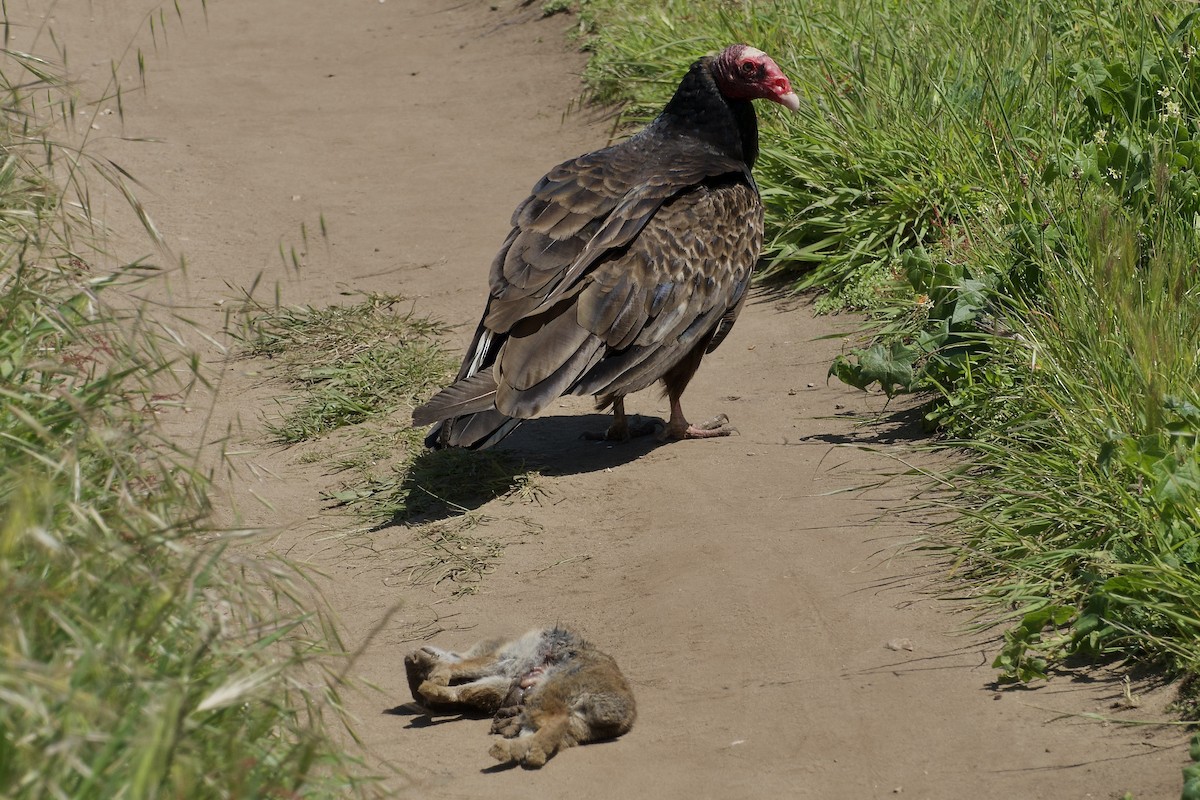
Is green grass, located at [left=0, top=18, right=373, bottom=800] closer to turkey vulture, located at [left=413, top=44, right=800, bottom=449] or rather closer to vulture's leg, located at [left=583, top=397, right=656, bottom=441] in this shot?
turkey vulture, located at [left=413, top=44, right=800, bottom=449]

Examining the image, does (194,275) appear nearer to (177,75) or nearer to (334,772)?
(177,75)

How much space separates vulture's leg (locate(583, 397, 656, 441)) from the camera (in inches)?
257

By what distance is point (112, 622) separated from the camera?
2.67m

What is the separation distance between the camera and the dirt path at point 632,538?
3.79 meters

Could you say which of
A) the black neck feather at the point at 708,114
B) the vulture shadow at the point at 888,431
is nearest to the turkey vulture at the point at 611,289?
the black neck feather at the point at 708,114

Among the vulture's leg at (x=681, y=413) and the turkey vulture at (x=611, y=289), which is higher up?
the turkey vulture at (x=611, y=289)

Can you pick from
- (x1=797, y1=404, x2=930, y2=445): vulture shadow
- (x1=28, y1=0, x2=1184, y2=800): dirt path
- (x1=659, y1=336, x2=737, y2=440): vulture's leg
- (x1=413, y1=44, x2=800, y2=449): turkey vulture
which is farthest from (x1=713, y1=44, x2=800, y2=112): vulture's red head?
(x1=797, y1=404, x2=930, y2=445): vulture shadow

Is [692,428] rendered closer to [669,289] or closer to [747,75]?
[669,289]

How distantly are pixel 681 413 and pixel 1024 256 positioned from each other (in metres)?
1.76

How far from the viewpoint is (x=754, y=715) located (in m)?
4.05

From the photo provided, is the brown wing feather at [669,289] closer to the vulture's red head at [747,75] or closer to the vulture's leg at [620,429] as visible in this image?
the vulture's leg at [620,429]

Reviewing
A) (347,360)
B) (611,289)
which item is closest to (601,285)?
(611,289)

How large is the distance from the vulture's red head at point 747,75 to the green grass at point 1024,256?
878 mm

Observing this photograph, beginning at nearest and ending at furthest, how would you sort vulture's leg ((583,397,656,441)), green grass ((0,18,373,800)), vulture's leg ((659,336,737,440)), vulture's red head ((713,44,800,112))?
green grass ((0,18,373,800)) < vulture's leg ((659,336,737,440)) < vulture's leg ((583,397,656,441)) < vulture's red head ((713,44,800,112))
